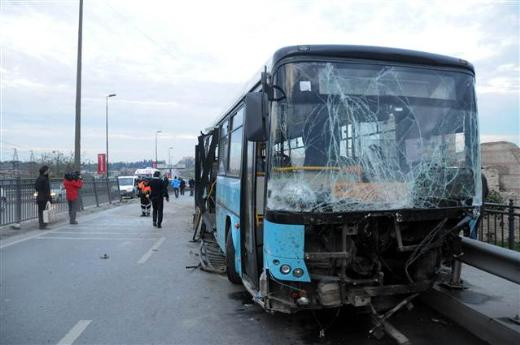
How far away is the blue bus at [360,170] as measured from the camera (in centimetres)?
476

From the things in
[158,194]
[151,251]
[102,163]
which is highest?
[102,163]

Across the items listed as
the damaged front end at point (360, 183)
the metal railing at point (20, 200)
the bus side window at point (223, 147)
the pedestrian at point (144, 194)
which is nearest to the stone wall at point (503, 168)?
the bus side window at point (223, 147)

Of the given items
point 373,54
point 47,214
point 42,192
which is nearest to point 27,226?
point 47,214

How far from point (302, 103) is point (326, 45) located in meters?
0.70

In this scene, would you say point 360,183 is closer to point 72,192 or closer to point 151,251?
point 151,251

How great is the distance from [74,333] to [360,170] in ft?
11.8

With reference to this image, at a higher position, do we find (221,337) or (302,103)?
(302,103)

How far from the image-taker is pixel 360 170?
489 centimetres

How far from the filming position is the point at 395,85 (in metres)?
5.12

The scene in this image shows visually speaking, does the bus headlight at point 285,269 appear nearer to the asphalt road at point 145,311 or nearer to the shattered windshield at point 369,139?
the shattered windshield at point 369,139

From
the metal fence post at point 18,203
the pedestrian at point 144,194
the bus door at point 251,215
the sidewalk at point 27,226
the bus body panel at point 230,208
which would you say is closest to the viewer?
the bus door at point 251,215

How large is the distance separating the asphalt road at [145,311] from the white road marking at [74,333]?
0.01 meters

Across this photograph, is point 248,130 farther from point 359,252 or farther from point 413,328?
point 413,328

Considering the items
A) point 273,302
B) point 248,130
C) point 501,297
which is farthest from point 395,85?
point 501,297
